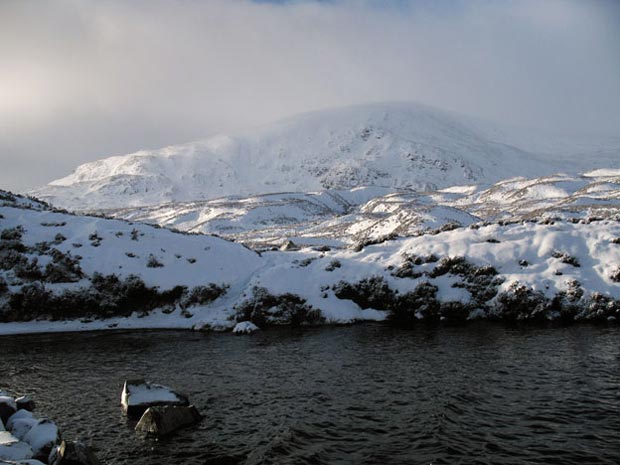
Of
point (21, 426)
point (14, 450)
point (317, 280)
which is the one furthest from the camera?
point (317, 280)

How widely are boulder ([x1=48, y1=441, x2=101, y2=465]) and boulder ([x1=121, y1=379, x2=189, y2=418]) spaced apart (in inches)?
254

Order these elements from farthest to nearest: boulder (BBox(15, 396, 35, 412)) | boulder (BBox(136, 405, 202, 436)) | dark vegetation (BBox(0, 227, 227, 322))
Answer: dark vegetation (BBox(0, 227, 227, 322))
boulder (BBox(15, 396, 35, 412))
boulder (BBox(136, 405, 202, 436))

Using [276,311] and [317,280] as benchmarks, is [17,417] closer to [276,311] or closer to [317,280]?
[276,311]

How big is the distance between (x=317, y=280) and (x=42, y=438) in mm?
37501

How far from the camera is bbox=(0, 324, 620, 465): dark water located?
1809 cm

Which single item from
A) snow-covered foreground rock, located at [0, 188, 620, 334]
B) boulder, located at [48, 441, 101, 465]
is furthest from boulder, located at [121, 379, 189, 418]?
snow-covered foreground rock, located at [0, 188, 620, 334]

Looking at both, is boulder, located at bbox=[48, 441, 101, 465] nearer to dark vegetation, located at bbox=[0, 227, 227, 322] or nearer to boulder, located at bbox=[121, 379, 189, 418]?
boulder, located at bbox=[121, 379, 189, 418]

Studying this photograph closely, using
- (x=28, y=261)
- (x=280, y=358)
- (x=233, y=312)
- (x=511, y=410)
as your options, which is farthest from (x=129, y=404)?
(x=28, y=261)

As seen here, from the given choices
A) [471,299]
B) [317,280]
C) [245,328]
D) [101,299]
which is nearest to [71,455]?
[245,328]

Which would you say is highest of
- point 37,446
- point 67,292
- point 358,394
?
point 67,292

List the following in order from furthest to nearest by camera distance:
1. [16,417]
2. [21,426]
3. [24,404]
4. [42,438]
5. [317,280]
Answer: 1. [317,280]
2. [24,404]
3. [16,417]
4. [21,426]
5. [42,438]

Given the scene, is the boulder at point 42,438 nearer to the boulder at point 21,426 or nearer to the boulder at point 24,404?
the boulder at point 21,426

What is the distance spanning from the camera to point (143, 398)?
75.5 feet

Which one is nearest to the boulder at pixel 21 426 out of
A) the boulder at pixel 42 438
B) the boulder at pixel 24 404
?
the boulder at pixel 42 438
